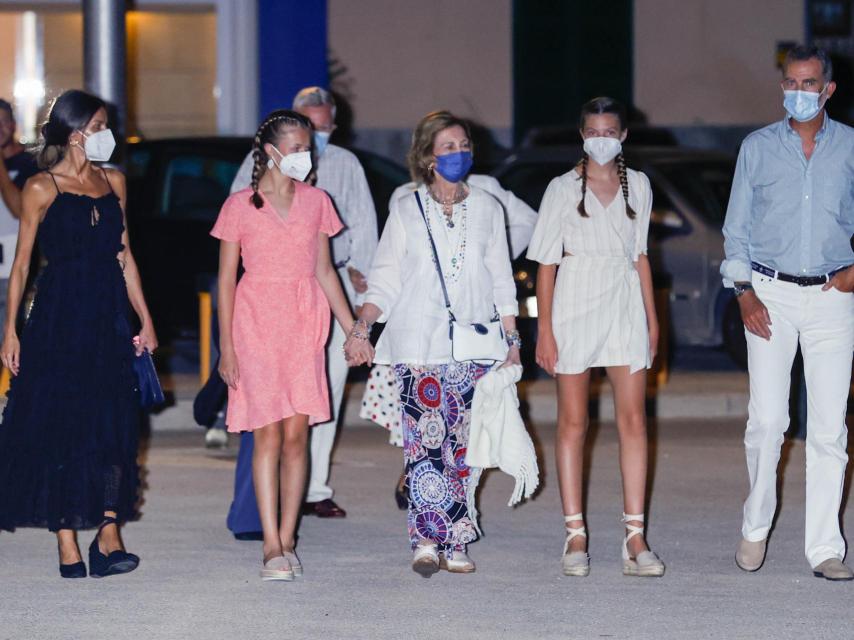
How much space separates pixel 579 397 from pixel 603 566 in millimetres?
709

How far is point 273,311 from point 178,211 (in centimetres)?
673

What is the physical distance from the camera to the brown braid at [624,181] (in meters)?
7.17

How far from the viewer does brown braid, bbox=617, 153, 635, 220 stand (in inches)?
282

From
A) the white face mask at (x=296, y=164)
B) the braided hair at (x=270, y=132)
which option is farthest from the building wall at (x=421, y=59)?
the white face mask at (x=296, y=164)

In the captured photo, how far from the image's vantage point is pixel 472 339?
7.14m

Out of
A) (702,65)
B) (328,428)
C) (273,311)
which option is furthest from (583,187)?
(702,65)

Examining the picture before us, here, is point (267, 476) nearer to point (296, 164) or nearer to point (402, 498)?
point (296, 164)

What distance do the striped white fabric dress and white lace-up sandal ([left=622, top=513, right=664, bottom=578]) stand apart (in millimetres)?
667

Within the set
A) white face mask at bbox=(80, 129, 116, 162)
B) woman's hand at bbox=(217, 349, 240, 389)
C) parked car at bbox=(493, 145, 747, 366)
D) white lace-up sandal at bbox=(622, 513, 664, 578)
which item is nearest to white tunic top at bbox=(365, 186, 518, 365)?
woman's hand at bbox=(217, 349, 240, 389)

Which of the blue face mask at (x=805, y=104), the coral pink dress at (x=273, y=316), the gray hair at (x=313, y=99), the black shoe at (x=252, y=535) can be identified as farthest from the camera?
the gray hair at (x=313, y=99)

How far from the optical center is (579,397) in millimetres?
7254

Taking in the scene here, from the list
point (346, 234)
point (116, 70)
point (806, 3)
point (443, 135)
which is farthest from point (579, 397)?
point (806, 3)

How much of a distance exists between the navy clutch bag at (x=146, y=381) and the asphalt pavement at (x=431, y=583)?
2.26 ft

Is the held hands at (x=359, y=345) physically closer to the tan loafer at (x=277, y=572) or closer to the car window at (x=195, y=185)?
the tan loafer at (x=277, y=572)
